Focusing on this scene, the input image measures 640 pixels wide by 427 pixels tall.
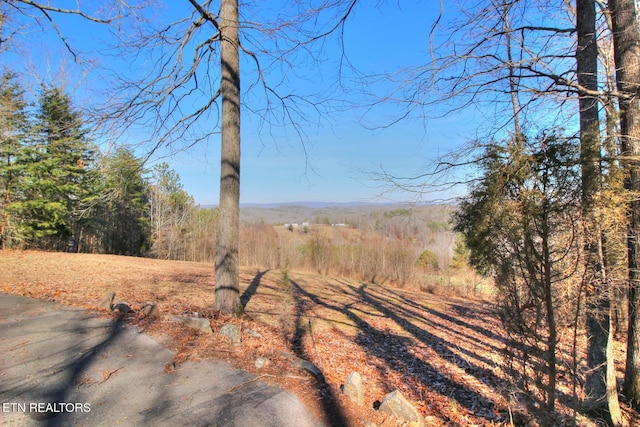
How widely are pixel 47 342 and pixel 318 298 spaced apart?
949 cm

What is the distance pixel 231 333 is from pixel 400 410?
94.4 inches

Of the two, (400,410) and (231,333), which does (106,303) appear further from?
(400,410)

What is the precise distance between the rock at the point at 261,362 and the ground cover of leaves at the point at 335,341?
0.04 meters

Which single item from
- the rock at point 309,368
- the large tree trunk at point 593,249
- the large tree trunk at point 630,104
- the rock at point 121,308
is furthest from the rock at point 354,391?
the rock at point 121,308

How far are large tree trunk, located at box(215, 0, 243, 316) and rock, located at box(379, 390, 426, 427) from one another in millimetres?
3238

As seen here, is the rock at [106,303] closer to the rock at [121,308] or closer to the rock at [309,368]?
the rock at [121,308]

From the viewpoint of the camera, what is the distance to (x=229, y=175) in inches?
225

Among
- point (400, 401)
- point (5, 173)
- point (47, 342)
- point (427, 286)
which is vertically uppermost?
point (5, 173)

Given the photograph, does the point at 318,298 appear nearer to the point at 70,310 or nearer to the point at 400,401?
the point at 70,310

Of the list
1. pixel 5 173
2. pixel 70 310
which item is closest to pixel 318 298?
pixel 70 310

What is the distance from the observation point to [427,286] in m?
20.7

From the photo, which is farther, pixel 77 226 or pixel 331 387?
pixel 77 226

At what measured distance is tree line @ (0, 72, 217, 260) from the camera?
20.7 ft

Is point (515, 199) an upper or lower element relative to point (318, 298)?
upper
